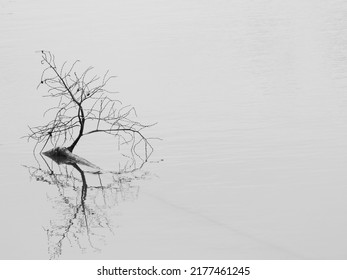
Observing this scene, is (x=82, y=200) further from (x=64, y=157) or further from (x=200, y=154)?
(x=200, y=154)

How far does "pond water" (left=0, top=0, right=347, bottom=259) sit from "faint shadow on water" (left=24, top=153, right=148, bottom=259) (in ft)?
0.06

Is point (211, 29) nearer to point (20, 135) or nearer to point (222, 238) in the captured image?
point (20, 135)

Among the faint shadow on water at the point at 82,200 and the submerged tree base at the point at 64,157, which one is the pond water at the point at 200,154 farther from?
the submerged tree base at the point at 64,157

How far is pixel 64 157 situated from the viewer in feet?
34.5

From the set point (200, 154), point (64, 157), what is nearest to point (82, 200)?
point (64, 157)

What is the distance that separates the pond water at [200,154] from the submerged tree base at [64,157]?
151mm

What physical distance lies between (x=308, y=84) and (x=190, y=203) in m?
5.80

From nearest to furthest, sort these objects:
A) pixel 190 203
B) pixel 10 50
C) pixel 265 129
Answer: pixel 190 203, pixel 265 129, pixel 10 50

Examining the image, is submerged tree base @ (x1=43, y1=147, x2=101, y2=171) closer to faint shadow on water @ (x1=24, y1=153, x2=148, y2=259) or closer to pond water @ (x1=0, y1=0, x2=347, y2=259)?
faint shadow on water @ (x1=24, y1=153, x2=148, y2=259)

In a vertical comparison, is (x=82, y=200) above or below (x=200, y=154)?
below

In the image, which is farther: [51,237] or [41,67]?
[41,67]

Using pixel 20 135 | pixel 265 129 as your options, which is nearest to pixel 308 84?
pixel 265 129

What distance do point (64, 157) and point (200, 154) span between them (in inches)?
56.8
